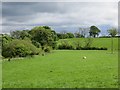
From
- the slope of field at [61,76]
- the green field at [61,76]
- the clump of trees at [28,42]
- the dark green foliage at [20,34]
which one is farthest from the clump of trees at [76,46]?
the slope of field at [61,76]

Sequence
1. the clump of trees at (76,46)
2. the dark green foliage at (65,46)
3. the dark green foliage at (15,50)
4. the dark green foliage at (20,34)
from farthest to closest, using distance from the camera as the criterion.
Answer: the dark green foliage at (65,46) → the clump of trees at (76,46) → the dark green foliage at (20,34) → the dark green foliage at (15,50)

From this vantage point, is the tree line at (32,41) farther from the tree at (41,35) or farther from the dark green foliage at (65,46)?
the dark green foliage at (65,46)

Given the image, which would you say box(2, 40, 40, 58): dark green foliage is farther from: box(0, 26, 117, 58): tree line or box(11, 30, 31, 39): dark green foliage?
box(11, 30, 31, 39): dark green foliage

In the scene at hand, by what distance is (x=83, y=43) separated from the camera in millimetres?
141375

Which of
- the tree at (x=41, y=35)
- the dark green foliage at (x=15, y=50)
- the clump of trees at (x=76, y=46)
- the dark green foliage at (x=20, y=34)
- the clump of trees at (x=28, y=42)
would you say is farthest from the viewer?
the clump of trees at (x=76, y=46)

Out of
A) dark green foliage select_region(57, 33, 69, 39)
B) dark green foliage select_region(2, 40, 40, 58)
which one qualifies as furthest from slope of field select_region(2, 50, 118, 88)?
dark green foliage select_region(57, 33, 69, 39)

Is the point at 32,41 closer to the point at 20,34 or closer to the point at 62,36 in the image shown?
the point at 20,34

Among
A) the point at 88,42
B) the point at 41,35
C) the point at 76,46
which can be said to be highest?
the point at 41,35

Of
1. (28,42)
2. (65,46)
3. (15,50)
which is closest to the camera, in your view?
(15,50)

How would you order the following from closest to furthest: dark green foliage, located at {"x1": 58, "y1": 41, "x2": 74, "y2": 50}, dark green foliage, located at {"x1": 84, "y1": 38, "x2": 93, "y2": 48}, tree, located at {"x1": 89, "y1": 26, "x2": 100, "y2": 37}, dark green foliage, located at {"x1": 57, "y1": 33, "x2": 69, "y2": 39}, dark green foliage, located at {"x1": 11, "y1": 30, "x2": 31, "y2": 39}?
1. dark green foliage, located at {"x1": 11, "y1": 30, "x2": 31, "y2": 39}
2. dark green foliage, located at {"x1": 58, "y1": 41, "x2": 74, "y2": 50}
3. dark green foliage, located at {"x1": 84, "y1": 38, "x2": 93, "y2": 48}
4. dark green foliage, located at {"x1": 57, "y1": 33, "x2": 69, "y2": 39}
5. tree, located at {"x1": 89, "y1": 26, "x2": 100, "y2": 37}

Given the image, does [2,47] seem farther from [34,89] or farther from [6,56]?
[34,89]

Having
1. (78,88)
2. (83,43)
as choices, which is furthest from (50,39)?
(78,88)

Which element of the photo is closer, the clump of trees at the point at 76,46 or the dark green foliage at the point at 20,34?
the dark green foliage at the point at 20,34

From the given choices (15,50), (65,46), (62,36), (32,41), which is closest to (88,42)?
(65,46)
